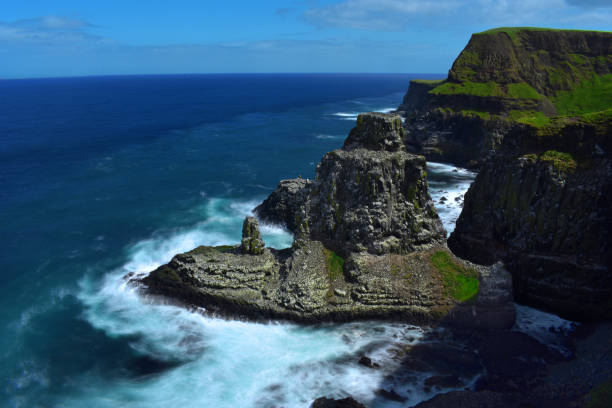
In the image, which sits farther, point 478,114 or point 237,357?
point 478,114

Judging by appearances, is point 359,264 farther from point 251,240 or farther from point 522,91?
point 522,91

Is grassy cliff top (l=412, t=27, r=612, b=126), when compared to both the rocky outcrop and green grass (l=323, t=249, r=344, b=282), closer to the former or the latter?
the rocky outcrop

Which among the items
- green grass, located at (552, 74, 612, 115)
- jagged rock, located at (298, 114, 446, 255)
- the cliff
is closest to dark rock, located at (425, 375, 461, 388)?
jagged rock, located at (298, 114, 446, 255)

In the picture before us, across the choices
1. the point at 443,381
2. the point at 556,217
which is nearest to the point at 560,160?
the point at 556,217

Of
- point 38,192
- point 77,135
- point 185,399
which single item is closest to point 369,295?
point 185,399

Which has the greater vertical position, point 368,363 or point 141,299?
point 141,299

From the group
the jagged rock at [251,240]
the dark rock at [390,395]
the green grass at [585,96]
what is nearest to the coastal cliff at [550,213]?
the dark rock at [390,395]
